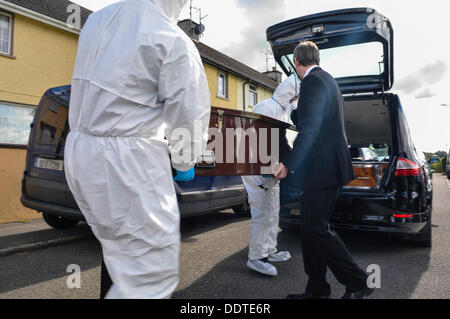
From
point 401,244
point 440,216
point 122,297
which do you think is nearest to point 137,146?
point 122,297

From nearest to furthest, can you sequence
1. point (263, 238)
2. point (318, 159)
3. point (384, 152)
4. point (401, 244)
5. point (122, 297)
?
1. point (122, 297)
2. point (318, 159)
3. point (263, 238)
4. point (401, 244)
5. point (384, 152)

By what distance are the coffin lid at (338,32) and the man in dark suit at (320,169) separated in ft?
4.44

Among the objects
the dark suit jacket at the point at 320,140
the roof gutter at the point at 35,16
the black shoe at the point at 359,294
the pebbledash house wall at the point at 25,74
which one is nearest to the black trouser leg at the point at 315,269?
the black shoe at the point at 359,294

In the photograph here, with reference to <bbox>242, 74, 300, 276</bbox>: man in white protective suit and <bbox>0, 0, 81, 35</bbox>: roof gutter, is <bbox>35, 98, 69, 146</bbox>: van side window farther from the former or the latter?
<bbox>0, 0, 81, 35</bbox>: roof gutter

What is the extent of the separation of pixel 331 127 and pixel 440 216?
19.7ft

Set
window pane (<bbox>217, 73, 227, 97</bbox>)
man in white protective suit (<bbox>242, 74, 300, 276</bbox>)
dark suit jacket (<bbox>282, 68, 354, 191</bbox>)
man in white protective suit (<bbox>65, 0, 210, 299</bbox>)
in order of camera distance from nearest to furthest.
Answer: man in white protective suit (<bbox>65, 0, 210, 299</bbox>), dark suit jacket (<bbox>282, 68, 354, 191</bbox>), man in white protective suit (<bbox>242, 74, 300, 276</bbox>), window pane (<bbox>217, 73, 227, 97</bbox>)

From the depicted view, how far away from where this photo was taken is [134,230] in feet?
4.96

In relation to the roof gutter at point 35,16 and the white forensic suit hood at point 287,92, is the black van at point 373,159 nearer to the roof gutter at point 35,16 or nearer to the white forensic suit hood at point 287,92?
the white forensic suit hood at point 287,92

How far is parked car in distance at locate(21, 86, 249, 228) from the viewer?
430 cm

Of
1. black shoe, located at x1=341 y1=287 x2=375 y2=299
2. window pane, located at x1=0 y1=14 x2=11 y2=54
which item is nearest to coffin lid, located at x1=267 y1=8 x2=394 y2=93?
black shoe, located at x1=341 y1=287 x2=375 y2=299

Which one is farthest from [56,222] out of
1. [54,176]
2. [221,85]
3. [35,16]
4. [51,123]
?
[221,85]

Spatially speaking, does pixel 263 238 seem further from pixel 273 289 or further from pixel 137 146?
pixel 137 146

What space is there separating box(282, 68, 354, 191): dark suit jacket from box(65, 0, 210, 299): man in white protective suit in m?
1.15

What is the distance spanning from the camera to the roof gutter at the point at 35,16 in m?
7.81
